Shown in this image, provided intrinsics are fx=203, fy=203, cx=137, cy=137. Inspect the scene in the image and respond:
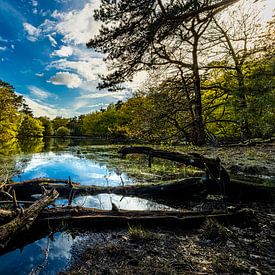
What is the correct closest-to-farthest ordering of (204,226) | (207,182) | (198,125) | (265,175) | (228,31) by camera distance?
(204,226) < (207,182) < (265,175) < (198,125) < (228,31)

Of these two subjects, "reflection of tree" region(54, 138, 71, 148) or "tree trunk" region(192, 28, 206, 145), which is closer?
"tree trunk" region(192, 28, 206, 145)

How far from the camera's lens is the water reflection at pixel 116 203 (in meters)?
5.50

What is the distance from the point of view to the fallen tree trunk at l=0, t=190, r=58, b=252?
3.12 meters

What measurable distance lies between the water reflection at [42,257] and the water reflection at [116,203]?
161 centimetres

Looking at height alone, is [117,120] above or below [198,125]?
above

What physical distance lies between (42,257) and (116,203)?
8.87ft

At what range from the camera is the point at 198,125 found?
9.84 meters

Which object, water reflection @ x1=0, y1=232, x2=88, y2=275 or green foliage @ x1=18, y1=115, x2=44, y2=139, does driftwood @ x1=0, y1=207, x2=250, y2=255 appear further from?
green foliage @ x1=18, y1=115, x2=44, y2=139

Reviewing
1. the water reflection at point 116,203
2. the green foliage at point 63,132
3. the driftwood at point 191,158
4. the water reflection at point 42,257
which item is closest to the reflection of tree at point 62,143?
the water reflection at point 116,203

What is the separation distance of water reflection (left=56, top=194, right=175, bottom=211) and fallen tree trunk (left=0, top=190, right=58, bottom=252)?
4.64ft

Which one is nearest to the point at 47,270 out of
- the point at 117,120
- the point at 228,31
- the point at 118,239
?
the point at 118,239

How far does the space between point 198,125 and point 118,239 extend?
748 cm

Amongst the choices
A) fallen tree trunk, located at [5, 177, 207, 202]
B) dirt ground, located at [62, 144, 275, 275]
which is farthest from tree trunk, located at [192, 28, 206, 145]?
dirt ground, located at [62, 144, 275, 275]

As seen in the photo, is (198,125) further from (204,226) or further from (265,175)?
(204,226)
